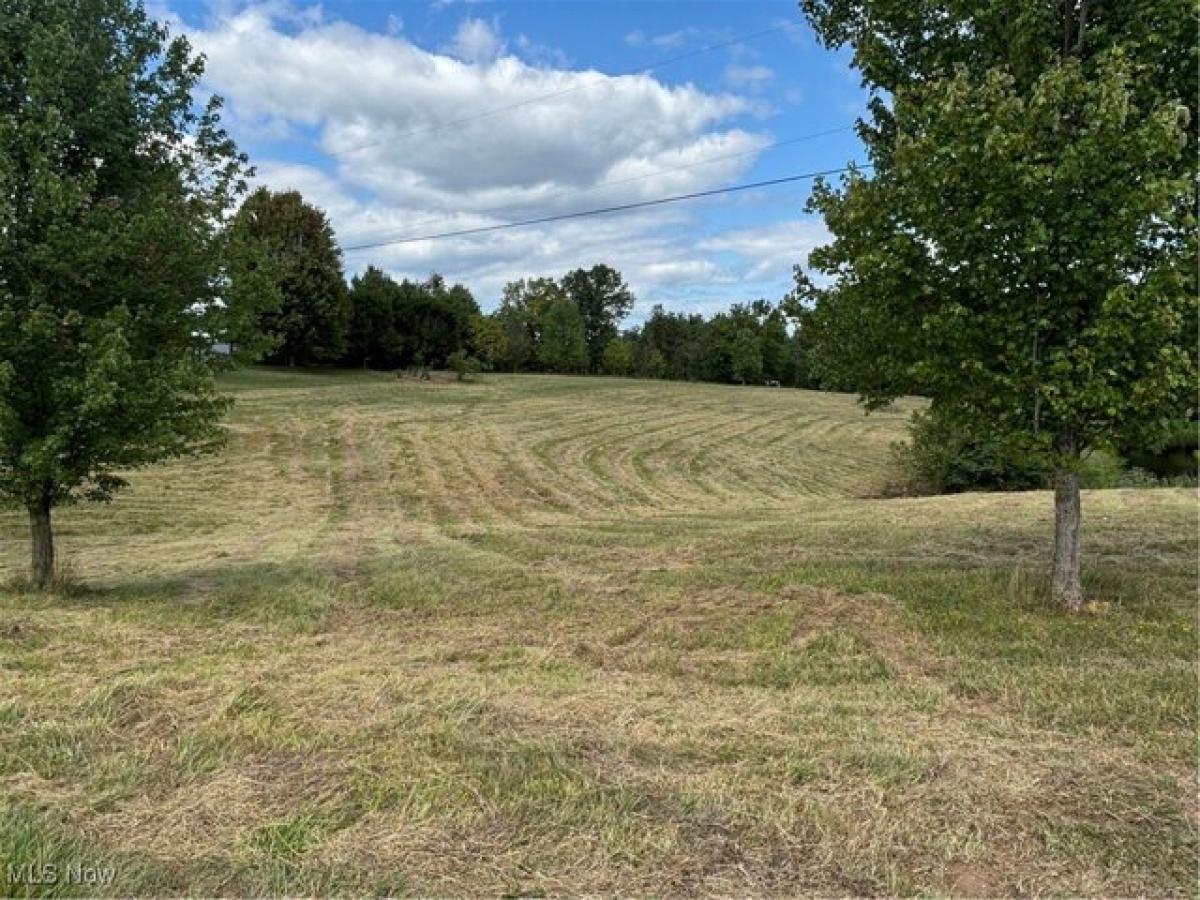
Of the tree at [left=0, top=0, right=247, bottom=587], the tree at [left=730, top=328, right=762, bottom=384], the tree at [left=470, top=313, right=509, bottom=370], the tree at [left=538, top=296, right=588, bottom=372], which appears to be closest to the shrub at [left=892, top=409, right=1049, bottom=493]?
the tree at [left=0, top=0, right=247, bottom=587]

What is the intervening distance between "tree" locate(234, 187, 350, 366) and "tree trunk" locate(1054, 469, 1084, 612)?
4360 cm

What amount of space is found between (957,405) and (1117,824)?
4.32m

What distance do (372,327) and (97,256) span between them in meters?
49.4

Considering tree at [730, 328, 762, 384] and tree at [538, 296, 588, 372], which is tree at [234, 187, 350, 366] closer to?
tree at [538, 296, 588, 372]

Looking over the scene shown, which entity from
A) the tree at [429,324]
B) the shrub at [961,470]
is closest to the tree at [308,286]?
the tree at [429,324]

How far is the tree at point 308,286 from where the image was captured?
47.3 metres

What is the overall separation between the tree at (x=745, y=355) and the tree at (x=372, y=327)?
35649mm

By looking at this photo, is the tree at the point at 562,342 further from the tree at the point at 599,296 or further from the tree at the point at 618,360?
the tree at the point at 599,296

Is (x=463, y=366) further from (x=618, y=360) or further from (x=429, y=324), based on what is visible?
(x=618, y=360)

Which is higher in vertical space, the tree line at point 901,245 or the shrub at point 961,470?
the tree line at point 901,245

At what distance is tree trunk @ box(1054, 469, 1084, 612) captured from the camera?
678 cm

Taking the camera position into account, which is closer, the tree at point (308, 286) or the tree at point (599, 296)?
the tree at point (308, 286)

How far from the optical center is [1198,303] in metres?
5.54

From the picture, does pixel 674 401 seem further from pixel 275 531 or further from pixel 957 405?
pixel 957 405
